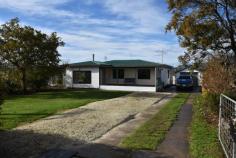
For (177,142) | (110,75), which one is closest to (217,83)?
(177,142)

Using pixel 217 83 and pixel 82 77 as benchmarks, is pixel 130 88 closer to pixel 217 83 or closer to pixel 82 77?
pixel 82 77

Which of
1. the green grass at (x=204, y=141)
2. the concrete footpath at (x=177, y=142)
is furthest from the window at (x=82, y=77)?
the green grass at (x=204, y=141)

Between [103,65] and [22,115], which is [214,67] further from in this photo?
[103,65]

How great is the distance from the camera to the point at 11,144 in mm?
9203

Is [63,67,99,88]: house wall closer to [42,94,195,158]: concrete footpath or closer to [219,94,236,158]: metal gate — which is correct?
[42,94,195,158]: concrete footpath

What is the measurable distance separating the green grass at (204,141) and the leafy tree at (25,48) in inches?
809

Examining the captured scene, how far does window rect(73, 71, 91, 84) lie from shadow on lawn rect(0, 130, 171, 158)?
2866 cm

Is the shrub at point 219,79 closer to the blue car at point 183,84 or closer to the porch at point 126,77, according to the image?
the blue car at point 183,84

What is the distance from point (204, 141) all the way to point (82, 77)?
3061 cm

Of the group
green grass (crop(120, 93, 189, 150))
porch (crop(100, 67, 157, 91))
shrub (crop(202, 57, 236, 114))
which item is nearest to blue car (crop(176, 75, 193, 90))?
porch (crop(100, 67, 157, 91))

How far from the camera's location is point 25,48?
29.7 metres

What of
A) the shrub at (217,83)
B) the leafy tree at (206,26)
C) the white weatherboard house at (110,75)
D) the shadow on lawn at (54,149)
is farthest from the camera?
the white weatherboard house at (110,75)

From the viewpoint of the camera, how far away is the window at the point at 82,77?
3894cm

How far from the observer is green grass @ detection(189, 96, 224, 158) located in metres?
8.22
